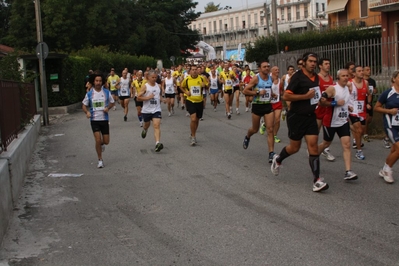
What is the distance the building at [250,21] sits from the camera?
3654 inches

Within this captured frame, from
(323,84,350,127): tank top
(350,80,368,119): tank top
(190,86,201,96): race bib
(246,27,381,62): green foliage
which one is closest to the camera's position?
(323,84,350,127): tank top

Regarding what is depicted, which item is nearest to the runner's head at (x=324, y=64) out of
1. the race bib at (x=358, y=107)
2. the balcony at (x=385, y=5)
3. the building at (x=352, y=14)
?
the race bib at (x=358, y=107)

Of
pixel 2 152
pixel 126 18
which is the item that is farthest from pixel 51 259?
pixel 126 18

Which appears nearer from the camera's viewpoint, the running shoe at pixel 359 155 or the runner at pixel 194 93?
the running shoe at pixel 359 155

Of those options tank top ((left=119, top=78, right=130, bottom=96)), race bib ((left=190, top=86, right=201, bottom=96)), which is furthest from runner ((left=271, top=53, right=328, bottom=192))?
tank top ((left=119, top=78, right=130, bottom=96))

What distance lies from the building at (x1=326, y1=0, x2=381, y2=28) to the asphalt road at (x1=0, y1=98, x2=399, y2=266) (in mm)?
30772

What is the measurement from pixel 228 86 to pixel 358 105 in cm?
940

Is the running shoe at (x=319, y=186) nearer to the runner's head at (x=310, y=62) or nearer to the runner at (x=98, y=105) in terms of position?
the runner's head at (x=310, y=62)

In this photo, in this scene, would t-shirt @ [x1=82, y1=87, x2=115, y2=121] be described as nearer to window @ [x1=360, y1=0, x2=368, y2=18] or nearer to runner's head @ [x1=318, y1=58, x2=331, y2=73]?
runner's head @ [x1=318, y1=58, x2=331, y2=73]

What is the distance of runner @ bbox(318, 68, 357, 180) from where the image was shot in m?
8.43

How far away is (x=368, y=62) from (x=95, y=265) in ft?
41.4

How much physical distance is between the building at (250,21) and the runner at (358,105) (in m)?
77.6

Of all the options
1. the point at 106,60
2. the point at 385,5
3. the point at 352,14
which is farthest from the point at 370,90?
the point at 352,14

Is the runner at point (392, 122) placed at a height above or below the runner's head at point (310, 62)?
below
